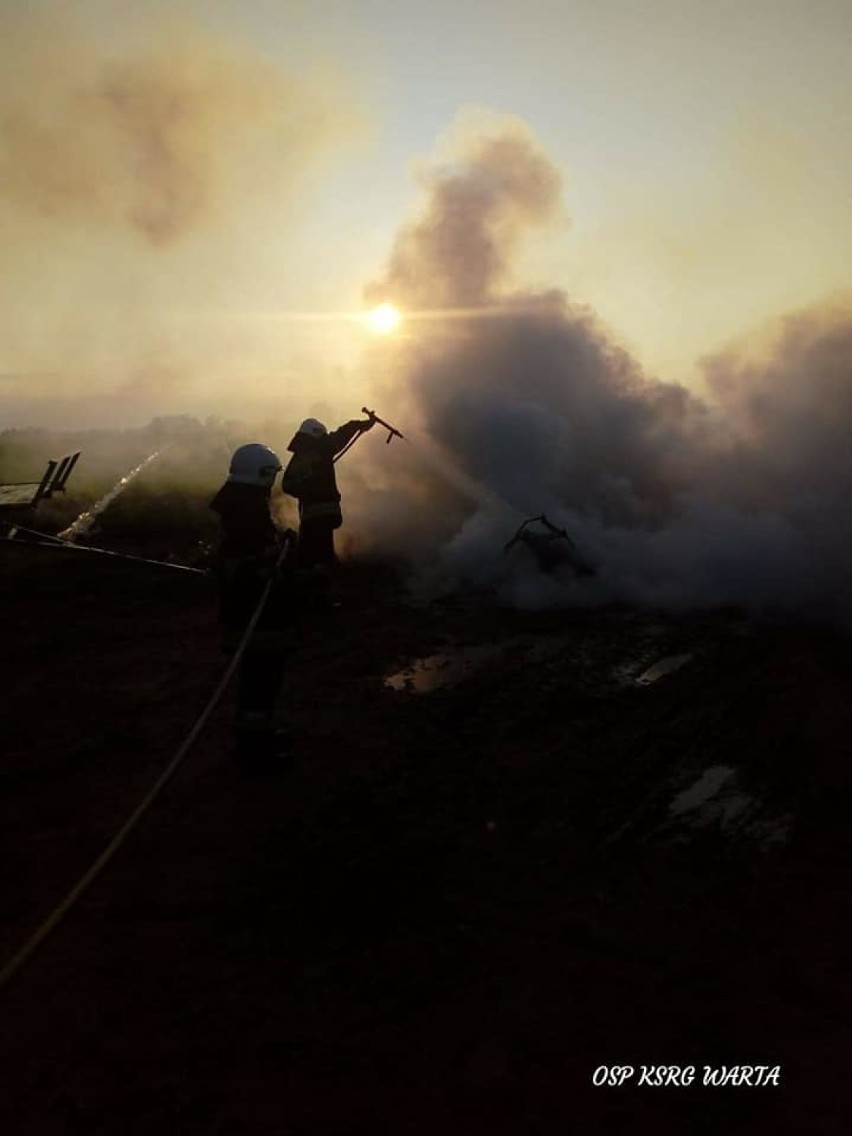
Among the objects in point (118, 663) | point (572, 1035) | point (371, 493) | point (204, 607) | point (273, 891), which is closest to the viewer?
point (572, 1035)

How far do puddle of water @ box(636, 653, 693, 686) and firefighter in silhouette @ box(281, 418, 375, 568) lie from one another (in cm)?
399

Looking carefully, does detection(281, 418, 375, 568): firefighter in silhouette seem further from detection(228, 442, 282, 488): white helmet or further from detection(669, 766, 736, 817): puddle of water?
detection(669, 766, 736, 817): puddle of water

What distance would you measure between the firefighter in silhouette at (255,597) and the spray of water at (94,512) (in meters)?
10.1

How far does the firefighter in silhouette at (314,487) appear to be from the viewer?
31.0 feet

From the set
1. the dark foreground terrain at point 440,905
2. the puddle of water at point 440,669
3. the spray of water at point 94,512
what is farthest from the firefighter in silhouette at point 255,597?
the spray of water at point 94,512

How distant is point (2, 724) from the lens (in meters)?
6.23

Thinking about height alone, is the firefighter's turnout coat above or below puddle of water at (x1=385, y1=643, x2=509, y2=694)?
above

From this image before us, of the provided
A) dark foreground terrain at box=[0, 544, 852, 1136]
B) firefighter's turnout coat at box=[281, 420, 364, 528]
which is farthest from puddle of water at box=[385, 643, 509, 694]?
firefighter's turnout coat at box=[281, 420, 364, 528]

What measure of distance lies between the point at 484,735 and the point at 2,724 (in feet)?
12.1

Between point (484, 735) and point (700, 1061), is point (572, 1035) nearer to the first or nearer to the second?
point (700, 1061)

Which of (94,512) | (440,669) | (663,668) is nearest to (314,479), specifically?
(440,669)

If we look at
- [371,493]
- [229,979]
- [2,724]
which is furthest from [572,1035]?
[371,493]

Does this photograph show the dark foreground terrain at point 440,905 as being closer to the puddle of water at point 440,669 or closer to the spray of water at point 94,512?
the puddle of water at point 440,669

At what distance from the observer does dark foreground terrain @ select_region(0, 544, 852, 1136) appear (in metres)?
2.80
